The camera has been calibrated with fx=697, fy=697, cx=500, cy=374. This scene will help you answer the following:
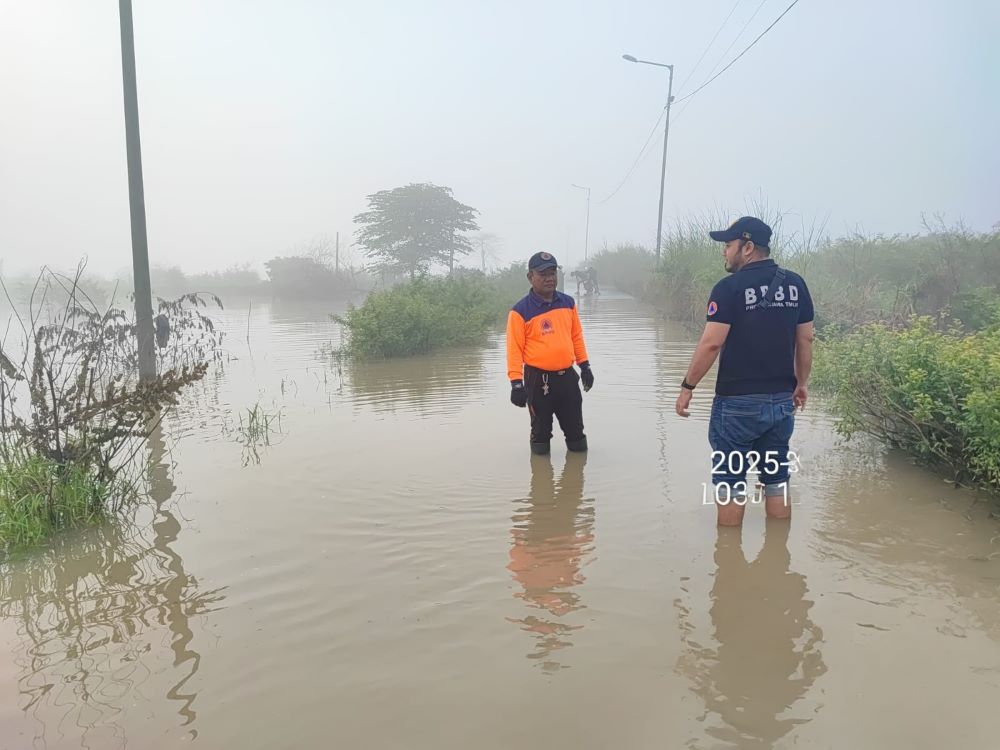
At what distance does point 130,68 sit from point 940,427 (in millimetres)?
10247

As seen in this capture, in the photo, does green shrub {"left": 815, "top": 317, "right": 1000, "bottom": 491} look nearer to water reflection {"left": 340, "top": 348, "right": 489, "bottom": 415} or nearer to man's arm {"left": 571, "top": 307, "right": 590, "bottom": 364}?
man's arm {"left": 571, "top": 307, "right": 590, "bottom": 364}

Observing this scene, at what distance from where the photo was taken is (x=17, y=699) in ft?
9.09

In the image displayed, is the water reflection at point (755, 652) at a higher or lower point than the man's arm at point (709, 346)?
lower

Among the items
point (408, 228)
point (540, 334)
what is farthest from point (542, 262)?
point (408, 228)

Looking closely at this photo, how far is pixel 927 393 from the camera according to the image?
475 centimetres

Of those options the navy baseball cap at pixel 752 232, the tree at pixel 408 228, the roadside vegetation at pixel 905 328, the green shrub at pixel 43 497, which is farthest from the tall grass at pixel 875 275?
the tree at pixel 408 228

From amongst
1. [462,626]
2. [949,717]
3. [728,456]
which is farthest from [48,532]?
[949,717]

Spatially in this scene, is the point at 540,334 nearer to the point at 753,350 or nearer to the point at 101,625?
the point at 753,350

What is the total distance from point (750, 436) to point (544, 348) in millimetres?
2111

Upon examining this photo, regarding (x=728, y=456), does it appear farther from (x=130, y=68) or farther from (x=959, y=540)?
(x=130, y=68)

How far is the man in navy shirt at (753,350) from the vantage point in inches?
152

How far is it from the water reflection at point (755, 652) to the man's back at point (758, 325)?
995mm

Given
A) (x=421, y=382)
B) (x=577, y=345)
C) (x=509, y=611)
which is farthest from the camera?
(x=421, y=382)

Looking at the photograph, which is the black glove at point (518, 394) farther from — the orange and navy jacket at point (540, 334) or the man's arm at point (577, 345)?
the man's arm at point (577, 345)
